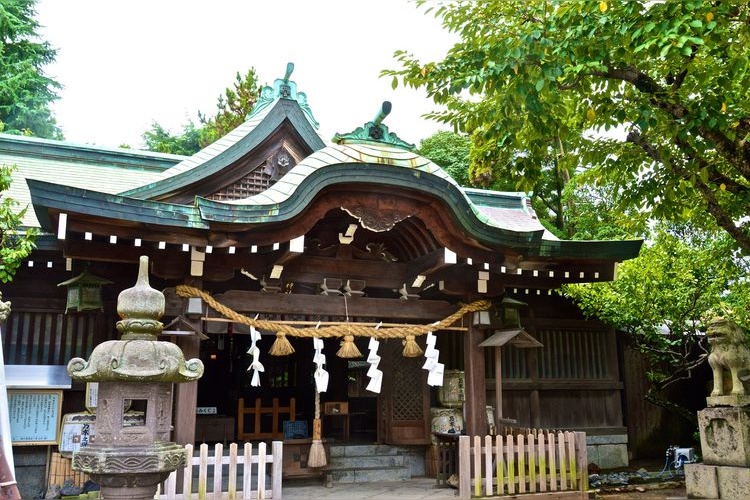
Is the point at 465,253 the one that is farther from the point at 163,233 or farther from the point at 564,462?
the point at 163,233

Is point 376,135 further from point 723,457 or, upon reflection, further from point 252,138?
point 723,457

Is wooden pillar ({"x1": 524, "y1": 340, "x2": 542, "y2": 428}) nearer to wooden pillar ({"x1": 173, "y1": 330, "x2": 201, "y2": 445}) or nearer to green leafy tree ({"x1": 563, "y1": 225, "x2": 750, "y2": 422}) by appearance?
green leafy tree ({"x1": 563, "y1": 225, "x2": 750, "y2": 422})

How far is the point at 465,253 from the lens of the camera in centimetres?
891

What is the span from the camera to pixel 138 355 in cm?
518

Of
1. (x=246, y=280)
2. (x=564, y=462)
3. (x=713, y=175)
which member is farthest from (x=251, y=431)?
(x=713, y=175)

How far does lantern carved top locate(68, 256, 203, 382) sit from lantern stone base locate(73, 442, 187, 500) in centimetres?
57

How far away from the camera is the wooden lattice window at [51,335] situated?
9.00 m

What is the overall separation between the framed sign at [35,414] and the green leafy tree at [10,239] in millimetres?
1796

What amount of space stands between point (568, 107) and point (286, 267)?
16.8 ft

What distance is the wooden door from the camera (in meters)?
11.1

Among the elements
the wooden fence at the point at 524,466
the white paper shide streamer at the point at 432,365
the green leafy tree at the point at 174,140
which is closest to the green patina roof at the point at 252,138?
the white paper shide streamer at the point at 432,365

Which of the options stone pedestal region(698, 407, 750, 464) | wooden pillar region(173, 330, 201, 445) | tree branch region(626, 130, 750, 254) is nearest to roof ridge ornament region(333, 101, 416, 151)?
tree branch region(626, 130, 750, 254)

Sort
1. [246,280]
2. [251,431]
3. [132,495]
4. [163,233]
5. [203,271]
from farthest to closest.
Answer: [251,431]
[246,280]
[203,271]
[163,233]
[132,495]

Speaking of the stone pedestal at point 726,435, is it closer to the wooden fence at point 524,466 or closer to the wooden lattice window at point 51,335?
the wooden fence at point 524,466
